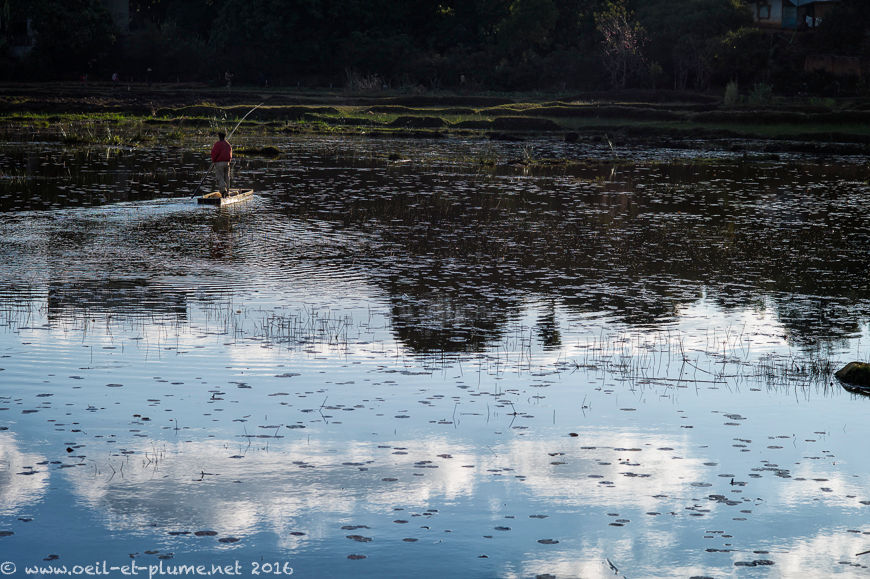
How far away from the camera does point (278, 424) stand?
425 inches

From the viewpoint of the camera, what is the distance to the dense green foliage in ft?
258

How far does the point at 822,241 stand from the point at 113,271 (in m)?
17.3

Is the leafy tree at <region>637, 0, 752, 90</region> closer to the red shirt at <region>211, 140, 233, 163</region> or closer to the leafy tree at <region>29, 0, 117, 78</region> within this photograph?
the leafy tree at <region>29, 0, 117, 78</region>

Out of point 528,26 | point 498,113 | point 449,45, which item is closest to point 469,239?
point 498,113

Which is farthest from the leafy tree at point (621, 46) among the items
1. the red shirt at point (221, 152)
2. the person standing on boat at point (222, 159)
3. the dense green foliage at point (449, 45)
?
the red shirt at point (221, 152)

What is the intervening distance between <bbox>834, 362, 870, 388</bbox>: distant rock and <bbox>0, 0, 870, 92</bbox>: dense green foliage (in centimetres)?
6790

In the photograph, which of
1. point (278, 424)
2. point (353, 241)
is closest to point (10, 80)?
point (353, 241)

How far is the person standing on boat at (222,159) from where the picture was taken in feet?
95.2

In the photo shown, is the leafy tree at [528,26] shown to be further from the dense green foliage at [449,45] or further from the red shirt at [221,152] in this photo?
the red shirt at [221,152]

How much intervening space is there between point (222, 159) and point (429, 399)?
63.5 feet

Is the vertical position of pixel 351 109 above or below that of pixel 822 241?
above

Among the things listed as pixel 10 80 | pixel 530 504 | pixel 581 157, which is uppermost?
pixel 10 80

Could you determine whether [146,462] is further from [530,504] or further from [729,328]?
[729,328]

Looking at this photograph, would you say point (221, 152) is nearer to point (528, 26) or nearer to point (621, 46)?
point (621, 46)
